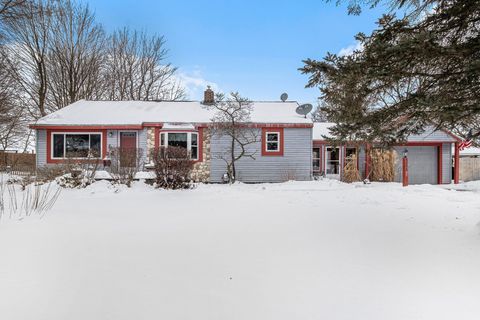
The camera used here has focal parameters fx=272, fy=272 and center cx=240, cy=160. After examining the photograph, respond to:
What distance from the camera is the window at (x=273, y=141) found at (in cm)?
1348

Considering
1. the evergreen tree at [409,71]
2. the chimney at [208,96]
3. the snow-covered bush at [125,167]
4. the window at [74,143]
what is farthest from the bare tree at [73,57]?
the evergreen tree at [409,71]

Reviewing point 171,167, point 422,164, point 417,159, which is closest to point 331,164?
point 417,159

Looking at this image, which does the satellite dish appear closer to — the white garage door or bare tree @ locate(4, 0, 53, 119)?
the white garage door

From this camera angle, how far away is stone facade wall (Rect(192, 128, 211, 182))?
13.4m

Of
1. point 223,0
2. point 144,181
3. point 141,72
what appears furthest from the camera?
point 141,72

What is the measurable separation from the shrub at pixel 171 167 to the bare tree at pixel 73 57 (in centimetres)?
1670

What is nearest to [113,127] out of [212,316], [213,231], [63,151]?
[63,151]

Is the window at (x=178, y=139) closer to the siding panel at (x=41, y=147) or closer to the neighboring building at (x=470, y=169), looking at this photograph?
the siding panel at (x=41, y=147)

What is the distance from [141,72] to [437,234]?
23.5 metres

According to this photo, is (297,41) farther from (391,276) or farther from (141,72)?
(141,72)

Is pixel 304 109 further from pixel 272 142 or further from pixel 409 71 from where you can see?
pixel 409 71

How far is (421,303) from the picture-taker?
2.23m

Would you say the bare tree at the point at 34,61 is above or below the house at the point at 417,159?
above

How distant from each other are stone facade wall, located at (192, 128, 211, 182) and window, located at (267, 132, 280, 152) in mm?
2980
